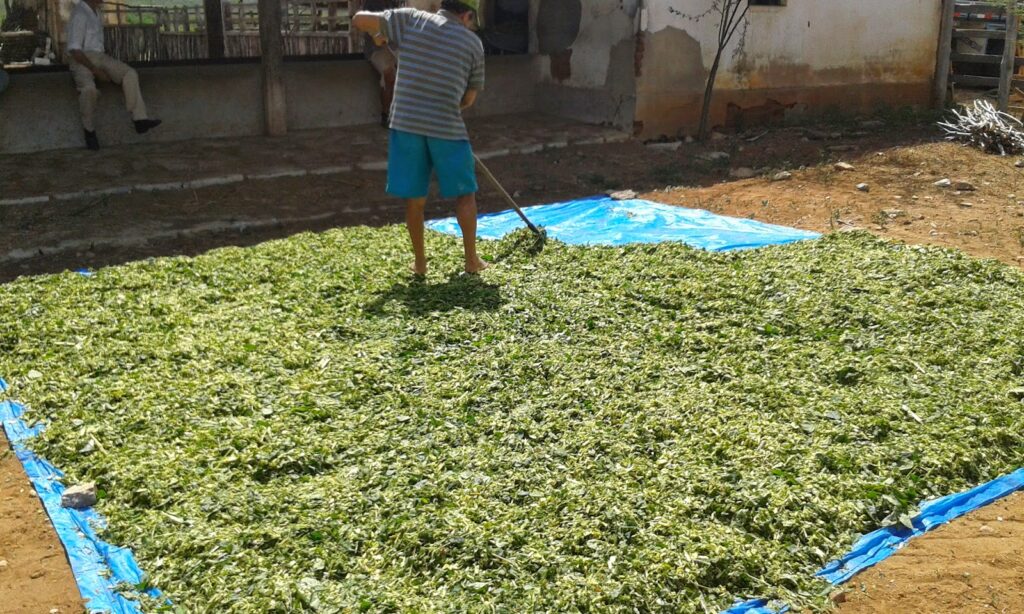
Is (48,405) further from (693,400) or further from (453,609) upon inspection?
(693,400)

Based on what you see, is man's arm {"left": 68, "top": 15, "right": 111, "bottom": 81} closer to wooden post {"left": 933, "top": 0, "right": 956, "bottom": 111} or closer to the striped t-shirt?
the striped t-shirt

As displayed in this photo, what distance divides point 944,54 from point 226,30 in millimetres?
8444

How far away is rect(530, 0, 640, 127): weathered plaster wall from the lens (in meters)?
9.55

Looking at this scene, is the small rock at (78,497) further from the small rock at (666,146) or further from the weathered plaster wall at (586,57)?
the weathered plaster wall at (586,57)

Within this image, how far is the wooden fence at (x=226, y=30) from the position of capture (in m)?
8.61

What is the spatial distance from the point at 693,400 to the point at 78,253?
4422 mm

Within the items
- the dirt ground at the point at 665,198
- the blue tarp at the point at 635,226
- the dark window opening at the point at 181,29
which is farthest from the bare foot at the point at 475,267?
the dark window opening at the point at 181,29

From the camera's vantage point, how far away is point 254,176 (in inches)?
307

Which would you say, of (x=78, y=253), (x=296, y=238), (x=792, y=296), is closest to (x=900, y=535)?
(x=792, y=296)

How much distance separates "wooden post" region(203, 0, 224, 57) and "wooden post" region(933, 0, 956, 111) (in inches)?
328

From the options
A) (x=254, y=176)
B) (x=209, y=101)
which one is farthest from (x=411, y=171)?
(x=209, y=101)

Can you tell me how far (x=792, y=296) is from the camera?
4.84 m

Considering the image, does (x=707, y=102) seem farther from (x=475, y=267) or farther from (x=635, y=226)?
(x=475, y=267)

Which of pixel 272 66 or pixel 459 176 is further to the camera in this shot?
pixel 272 66
